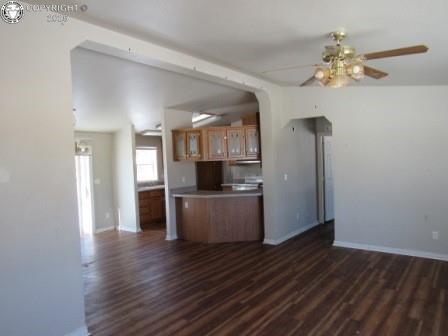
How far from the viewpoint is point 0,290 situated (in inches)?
83.1

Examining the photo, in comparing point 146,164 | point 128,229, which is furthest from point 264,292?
point 146,164

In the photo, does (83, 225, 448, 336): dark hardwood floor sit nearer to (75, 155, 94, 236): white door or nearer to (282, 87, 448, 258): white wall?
(282, 87, 448, 258): white wall

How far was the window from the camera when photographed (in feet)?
27.3

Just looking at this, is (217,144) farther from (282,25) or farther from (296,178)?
(282,25)

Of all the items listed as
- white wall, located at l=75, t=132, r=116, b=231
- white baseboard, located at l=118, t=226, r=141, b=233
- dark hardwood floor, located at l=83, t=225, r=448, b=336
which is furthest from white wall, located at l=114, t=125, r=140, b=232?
dark hardwood floor, located at l=83, t=225, r=448, b=336

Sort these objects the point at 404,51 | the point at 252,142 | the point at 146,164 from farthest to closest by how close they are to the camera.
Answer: the point at 146,164, the point at 252,142, the point at 404,51

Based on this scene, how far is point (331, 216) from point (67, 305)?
5.81m

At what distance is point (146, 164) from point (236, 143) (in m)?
3.59

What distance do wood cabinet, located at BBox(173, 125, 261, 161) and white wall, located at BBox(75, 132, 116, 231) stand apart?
2.07 m

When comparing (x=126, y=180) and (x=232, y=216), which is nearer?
(x=232, y=216)

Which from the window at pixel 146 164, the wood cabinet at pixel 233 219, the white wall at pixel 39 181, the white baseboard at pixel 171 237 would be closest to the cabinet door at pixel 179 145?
the wood cabinet at pixel 233 219

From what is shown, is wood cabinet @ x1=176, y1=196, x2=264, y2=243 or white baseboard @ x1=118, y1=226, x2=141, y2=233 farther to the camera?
white baseboard @ x1=118, y1=226, x2=141, y2=233

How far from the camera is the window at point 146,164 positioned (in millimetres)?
8320

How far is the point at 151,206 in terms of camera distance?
7906mm
